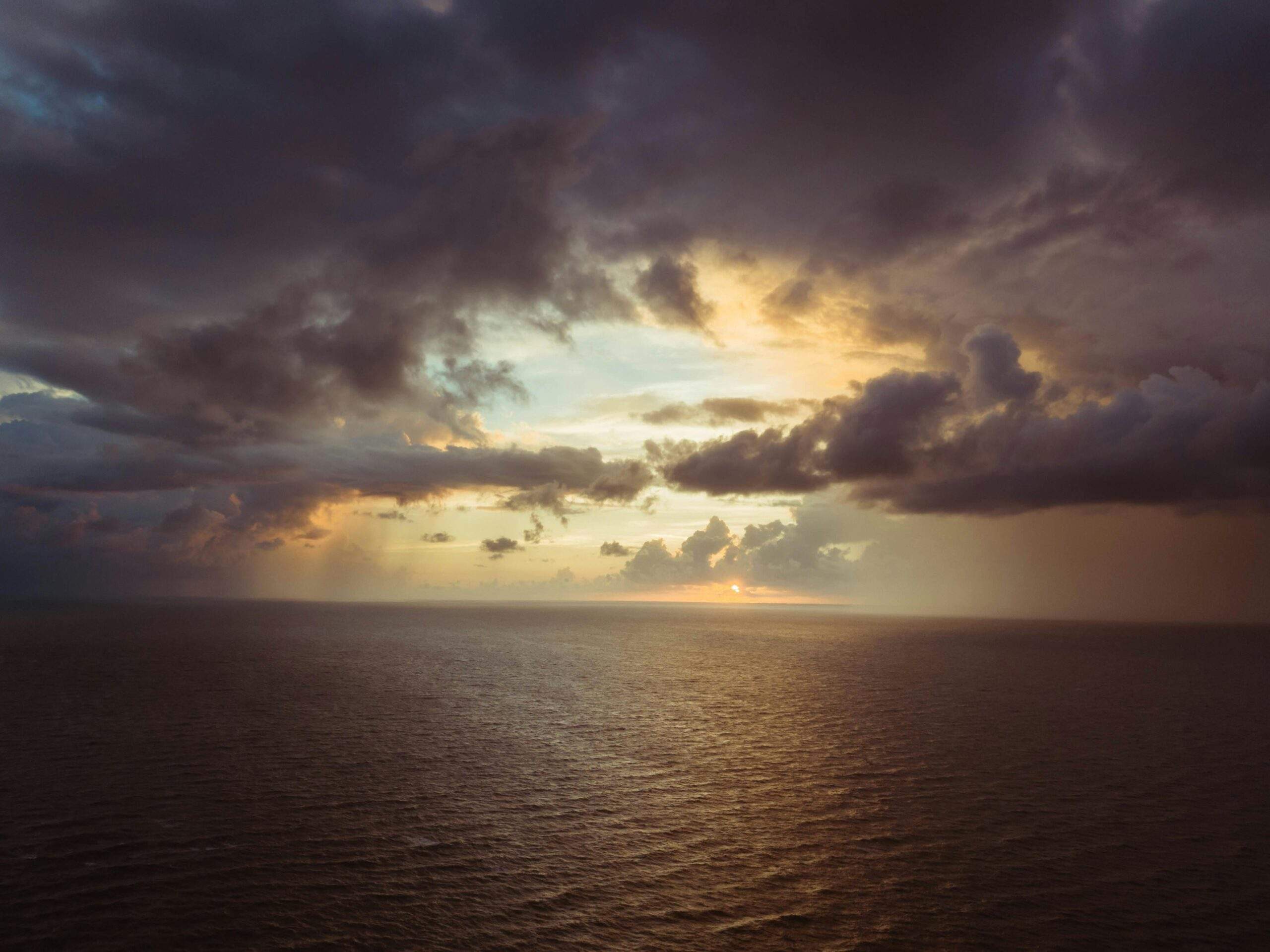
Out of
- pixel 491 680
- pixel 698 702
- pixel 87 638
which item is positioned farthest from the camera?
pixel 87 638

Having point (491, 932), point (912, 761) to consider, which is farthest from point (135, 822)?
point (912, 761)

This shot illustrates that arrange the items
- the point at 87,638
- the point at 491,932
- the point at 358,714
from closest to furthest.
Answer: the point at 491,932 → the point at 358,714 → the point at 87,638

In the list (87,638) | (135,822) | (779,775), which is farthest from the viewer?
(87,638)

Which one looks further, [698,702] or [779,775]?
[698,702]

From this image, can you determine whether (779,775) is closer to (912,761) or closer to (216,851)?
(912,761)

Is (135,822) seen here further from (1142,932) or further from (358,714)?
(1142,932)

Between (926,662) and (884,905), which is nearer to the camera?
(884,905)

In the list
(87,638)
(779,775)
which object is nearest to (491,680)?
(779,775)
